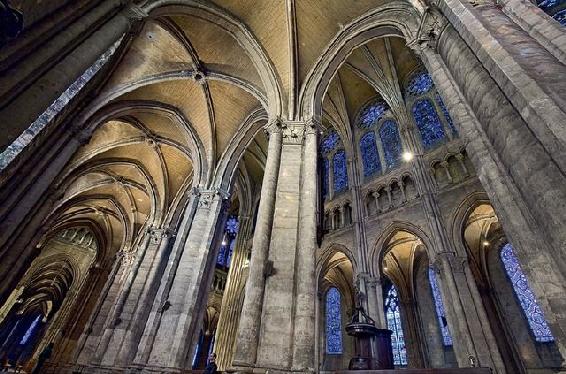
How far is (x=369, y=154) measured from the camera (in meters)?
14.0

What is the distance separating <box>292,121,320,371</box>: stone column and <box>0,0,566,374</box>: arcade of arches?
4cm

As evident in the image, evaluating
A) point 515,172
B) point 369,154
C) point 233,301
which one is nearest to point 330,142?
point 369,154

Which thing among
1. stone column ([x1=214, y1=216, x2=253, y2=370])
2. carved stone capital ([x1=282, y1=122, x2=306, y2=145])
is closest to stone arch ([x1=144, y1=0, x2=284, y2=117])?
carved stone capital ([x1=282, y1=122, x2=306, y2=145])

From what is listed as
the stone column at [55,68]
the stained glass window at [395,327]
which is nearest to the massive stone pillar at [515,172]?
the stone column at [55,68]

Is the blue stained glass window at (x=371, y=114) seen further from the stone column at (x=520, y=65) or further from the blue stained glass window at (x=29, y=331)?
the blue stained glass window at (x=29, y=331)

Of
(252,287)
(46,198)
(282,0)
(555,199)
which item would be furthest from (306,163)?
(46,198)

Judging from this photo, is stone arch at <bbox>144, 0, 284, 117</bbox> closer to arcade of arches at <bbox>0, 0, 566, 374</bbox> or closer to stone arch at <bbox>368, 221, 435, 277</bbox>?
arcade of arches at <bbox>0, 0, 566, 374</bbox>

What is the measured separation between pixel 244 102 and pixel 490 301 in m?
13.2

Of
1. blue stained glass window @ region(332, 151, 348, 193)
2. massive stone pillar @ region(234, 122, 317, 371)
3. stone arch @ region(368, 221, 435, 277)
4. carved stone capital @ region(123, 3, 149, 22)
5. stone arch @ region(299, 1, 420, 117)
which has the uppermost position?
blue stained glass window @ region(332, 151, 348, 193)

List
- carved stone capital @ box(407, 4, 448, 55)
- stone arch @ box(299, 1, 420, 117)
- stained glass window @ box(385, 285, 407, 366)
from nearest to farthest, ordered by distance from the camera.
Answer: carved stone capital @ box(407, 4, 448, 55) < stone arch @ box(299, 1, 420, 117) < stained glass window @ box(385, 285, 407, 366)

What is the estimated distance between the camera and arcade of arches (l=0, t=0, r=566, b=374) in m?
3.14

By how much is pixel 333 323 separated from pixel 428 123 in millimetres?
12055

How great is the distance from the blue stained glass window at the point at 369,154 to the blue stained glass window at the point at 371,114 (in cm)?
68

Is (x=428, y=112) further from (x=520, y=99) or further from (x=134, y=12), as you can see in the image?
(x=134, y=12)
